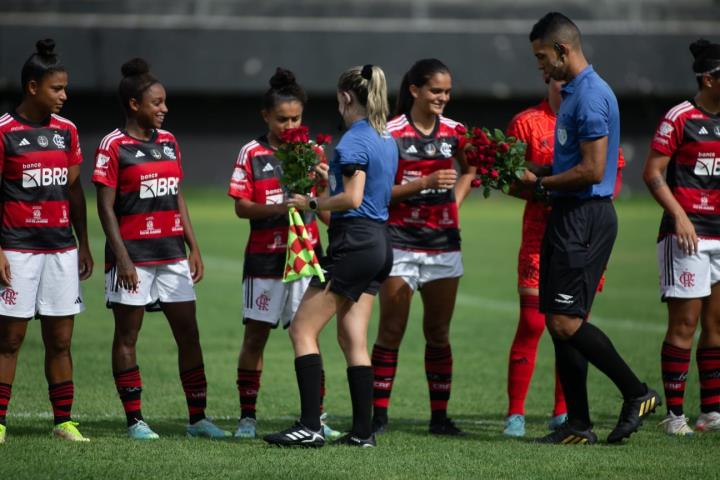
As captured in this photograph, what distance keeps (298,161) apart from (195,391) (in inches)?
72.9

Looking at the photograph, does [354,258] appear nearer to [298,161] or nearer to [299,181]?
[299,181]

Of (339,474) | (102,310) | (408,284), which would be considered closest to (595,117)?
(408,284)

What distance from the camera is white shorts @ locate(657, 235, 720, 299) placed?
7.92m

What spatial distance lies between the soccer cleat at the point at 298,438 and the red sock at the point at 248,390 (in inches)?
37.9

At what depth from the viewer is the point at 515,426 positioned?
7.93 metres

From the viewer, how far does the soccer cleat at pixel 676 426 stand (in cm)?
781

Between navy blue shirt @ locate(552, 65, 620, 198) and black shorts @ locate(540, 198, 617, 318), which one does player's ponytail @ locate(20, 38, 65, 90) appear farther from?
black shorts @ locate(540, 198, 617, 318)

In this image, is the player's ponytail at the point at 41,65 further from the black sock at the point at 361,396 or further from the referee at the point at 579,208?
the referee at the point at 579,208

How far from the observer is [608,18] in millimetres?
37031

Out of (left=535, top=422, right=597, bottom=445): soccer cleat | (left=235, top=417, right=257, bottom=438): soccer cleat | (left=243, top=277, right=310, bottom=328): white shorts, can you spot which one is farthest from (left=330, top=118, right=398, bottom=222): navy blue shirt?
(left=535, top=422, right=597, bottom=445): soccer cleat

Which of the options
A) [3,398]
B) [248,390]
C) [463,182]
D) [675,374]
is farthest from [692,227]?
[3,398]

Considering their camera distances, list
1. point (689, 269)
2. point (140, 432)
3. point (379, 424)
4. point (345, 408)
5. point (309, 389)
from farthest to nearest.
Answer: point (345, 408) → point (379, 424) → point (689, 269) → point (140, 432) → point (309, 389)

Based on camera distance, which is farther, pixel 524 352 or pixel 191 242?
pixel 524 352

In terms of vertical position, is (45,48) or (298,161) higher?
(45,48)
